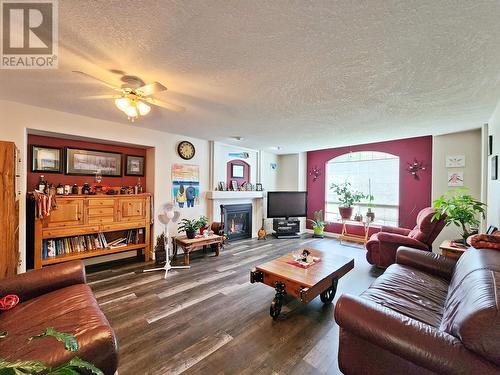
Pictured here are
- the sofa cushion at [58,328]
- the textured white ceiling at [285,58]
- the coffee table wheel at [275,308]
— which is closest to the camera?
the sofa cushion at [58,328]

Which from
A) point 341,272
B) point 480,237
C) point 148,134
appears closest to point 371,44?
point 480,237

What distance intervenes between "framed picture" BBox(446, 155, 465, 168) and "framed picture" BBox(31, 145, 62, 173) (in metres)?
6.37

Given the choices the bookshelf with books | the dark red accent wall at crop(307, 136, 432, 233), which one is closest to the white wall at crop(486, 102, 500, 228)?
the dark red accent wall at crop(307, 136, 432, 233)

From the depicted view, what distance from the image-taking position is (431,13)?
47.2 inches

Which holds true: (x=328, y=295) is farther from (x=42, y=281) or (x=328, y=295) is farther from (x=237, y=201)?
(x=237, y=201)

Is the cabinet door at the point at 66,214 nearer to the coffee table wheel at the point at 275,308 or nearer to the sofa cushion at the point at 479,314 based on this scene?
the coffee table wheel at the point at 275,308

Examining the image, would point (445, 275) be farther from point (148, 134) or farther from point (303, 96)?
point (148, 134)

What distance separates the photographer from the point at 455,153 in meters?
3.73

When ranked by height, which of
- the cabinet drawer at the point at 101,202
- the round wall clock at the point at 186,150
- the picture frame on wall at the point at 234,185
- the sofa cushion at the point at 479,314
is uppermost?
the round wall clock at the point at 186,150

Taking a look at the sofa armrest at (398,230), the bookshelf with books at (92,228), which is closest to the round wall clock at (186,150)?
the bookshelf with books at (92,228)

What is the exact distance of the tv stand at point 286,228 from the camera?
5.55 m

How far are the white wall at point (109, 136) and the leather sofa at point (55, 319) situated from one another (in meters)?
1.49

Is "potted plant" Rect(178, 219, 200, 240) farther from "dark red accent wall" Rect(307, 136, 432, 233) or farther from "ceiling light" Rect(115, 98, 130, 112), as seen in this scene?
"dark red accent wall" Rect(307, 136, 432, 233)

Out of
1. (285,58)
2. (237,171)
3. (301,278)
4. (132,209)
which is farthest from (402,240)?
(132,209)
